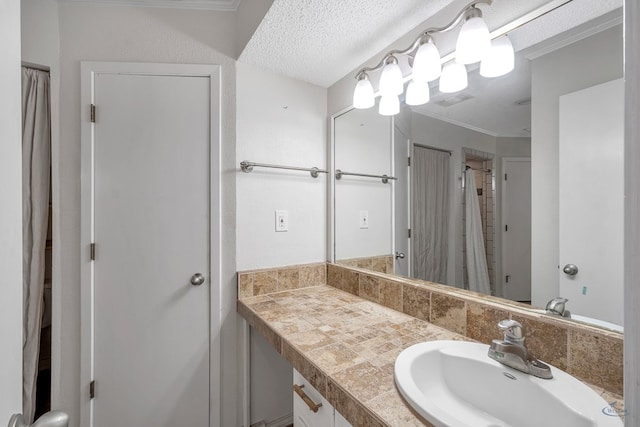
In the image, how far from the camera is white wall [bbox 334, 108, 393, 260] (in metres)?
1.53

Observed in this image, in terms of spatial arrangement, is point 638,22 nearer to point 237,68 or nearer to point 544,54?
point 544,54

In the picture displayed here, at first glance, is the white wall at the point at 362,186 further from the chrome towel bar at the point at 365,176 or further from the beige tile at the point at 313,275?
the beige tile at the point at 313,275

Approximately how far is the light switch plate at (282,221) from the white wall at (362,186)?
1.01ft

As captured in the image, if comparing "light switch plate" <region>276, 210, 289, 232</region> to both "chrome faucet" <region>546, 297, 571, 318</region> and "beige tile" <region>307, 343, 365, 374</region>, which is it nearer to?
"beige tile" <region>307, 343, 365, 374</region>

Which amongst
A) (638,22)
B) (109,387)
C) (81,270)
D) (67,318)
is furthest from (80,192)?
(638,22)

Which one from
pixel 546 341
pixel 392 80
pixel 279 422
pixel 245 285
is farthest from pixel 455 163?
pixel 279 422

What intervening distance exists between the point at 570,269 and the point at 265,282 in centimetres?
129

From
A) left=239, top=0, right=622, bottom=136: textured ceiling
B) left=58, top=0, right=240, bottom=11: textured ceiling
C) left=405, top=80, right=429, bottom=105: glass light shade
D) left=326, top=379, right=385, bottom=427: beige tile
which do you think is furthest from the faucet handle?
left=58, top=0, right=240, bottom=11: textured ceiling

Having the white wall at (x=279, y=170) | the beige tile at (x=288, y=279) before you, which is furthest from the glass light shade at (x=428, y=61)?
the beige tile at (x=288, y=279)

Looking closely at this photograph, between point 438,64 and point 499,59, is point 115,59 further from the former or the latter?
point 499,59

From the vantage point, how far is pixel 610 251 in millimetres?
750

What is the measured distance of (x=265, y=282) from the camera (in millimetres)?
1580

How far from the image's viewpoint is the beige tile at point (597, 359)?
0.72m

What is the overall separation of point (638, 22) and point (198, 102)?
1568 mm
